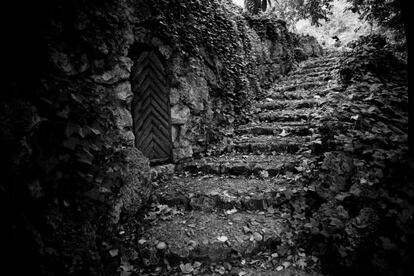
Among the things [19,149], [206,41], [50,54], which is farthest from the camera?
[206,41]

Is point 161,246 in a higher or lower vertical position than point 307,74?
lower

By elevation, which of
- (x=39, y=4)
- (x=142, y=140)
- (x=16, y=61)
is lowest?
(x=142, y=140)

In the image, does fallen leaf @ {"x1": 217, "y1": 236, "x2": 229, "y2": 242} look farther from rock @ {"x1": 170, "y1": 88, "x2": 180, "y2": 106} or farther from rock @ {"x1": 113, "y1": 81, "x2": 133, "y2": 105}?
rock @ {"x1": 170, "y1": 88, "x2": 180, "y2": 106}

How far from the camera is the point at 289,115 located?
21.4 feet

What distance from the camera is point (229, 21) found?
22.7 ft

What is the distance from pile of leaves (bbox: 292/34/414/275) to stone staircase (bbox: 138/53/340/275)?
1.26 feet

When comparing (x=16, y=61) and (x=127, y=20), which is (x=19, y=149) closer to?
(x=16, y=61)

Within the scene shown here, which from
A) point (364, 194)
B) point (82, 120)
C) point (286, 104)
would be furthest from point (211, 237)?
point (286, 104)

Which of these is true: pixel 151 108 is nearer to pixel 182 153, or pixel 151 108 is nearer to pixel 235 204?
pixel 182 153

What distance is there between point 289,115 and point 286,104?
2.84 ft

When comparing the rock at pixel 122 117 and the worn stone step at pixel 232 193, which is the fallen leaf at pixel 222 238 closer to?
the worn stone step at pixel 232 193

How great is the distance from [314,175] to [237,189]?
3.90 feet

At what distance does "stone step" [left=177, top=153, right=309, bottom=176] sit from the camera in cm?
442

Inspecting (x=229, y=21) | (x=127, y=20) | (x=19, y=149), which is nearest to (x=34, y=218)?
(x=19, y=149)
